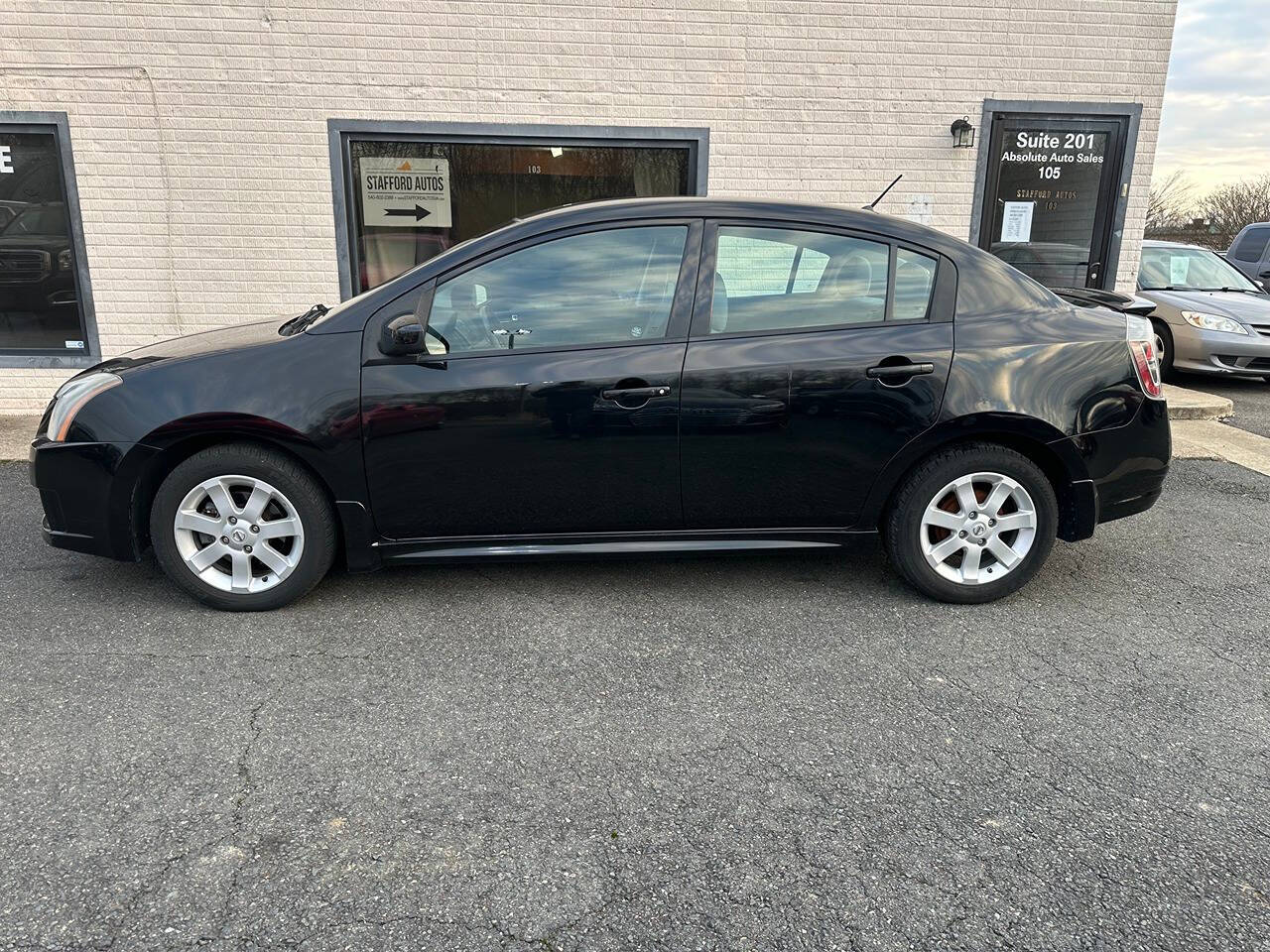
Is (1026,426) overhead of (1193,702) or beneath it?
overhead

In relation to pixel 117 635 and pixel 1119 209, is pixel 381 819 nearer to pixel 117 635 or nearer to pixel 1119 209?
pixel 117 635

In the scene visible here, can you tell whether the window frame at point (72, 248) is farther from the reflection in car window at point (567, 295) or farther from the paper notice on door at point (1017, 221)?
the paper notice on door at point (1017, 221)

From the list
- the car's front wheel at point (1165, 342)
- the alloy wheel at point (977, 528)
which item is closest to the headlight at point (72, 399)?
the alloy wheel at point (977, 528)

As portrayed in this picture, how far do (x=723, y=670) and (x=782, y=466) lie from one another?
0.91 m

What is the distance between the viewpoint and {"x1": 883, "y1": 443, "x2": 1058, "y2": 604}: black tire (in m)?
3.74

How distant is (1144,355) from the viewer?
3.84 m

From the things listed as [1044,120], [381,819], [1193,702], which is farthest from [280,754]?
[1044,120]

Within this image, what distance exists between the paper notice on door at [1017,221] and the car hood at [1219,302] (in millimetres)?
2853

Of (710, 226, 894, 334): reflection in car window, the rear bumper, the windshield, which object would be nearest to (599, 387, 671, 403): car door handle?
(710, 226, 894, 334): reflection in car window

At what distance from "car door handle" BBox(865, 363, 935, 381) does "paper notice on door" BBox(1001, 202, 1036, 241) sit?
5030 millimetres

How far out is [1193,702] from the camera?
3076mm

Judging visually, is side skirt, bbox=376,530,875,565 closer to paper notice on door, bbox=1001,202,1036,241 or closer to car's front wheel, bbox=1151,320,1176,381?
paper notice on door, bbox=1001,202,1036,241

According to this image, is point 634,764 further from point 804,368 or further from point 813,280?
point 813,280

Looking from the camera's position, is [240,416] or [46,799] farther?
[240,416]
